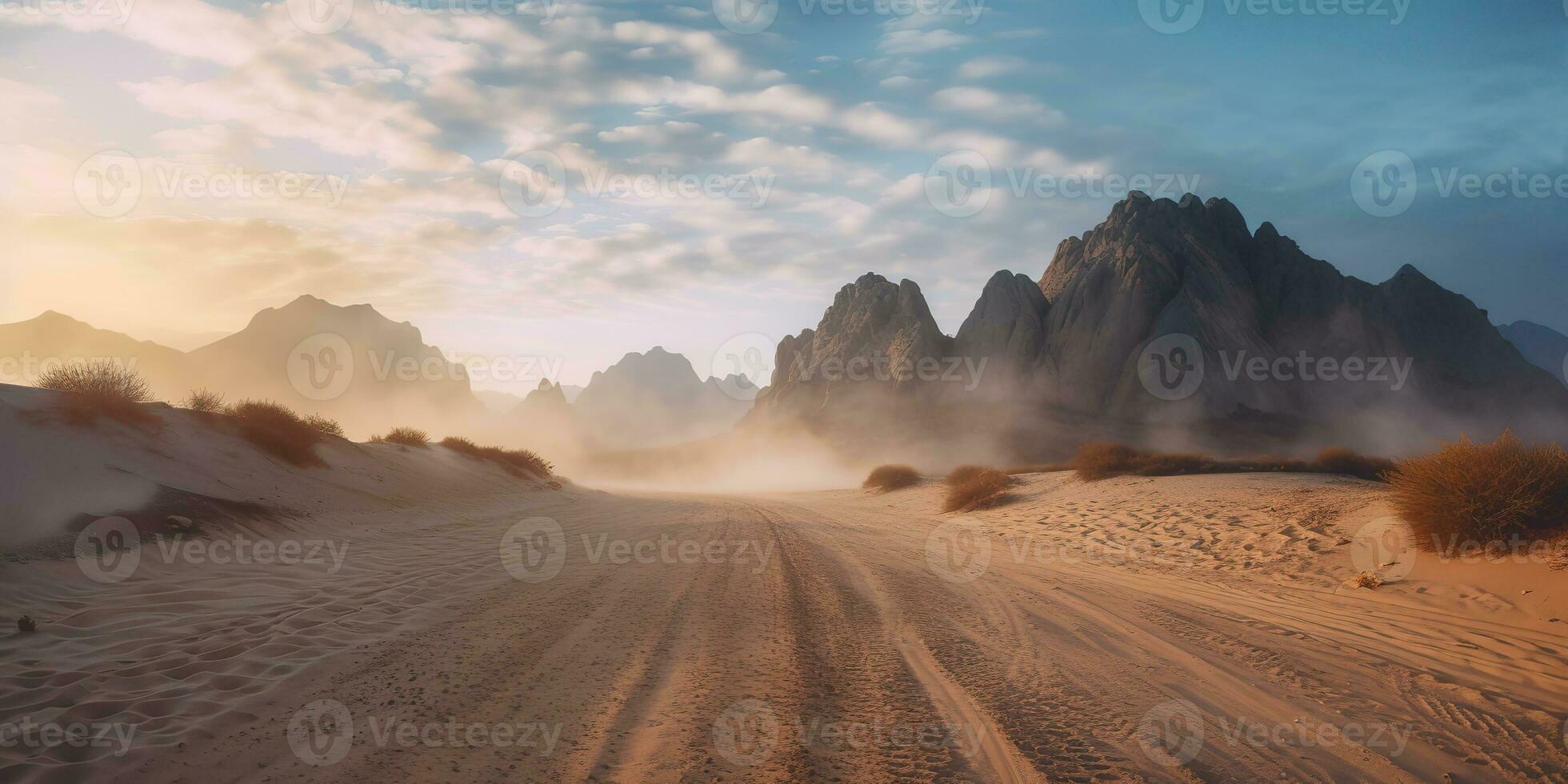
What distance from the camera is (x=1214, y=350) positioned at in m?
57.6

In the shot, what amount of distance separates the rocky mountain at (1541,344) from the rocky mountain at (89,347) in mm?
223673

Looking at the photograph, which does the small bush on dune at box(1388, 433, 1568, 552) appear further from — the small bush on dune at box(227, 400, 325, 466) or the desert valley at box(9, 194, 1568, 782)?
the small bush on dune at box(227, 400, 325, 466)

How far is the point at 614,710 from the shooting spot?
4.11 metres

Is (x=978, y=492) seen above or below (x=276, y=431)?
below

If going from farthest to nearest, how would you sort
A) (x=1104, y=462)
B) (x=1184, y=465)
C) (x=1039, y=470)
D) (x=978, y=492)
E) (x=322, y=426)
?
(x=1039, y=470), (x=978, y=492), (x=1104, y=462), (x=1184, y=465), (x=322, y=426)

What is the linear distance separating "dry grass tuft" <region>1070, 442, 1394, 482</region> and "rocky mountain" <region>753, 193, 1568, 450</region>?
1392 inches

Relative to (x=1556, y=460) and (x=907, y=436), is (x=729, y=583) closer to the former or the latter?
(x=1556, y=460)

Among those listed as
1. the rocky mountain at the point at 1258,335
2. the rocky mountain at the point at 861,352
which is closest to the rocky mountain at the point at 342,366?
the rocky mountain at the point at 861,352

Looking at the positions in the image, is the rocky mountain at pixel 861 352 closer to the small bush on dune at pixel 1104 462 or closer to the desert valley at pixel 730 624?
the small bush on dune at pixel 1104 462

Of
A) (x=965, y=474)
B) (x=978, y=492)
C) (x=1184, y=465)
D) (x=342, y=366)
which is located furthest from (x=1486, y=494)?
(x=342, y=366)

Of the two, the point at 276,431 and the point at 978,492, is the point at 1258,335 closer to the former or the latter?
the point at 978,492

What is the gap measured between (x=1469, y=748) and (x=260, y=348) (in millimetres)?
185530

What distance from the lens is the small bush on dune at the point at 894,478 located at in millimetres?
31344

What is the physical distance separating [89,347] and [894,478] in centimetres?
14033
